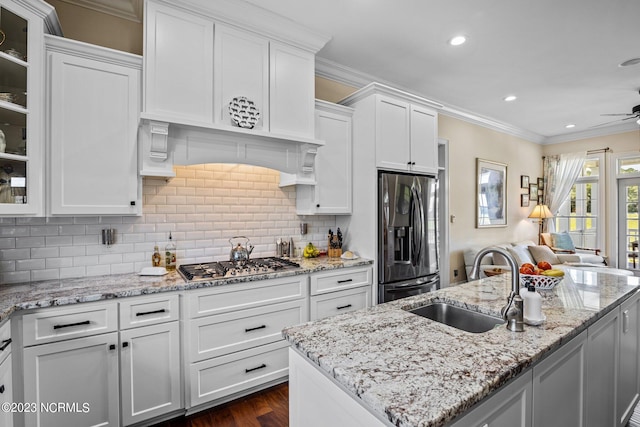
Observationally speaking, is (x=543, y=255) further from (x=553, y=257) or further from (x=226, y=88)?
(x=226, y=88)

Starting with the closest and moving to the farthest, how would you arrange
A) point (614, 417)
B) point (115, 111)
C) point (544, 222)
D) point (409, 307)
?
point (409, 307), point (614, 417), point (115, 111), point (544, 222)

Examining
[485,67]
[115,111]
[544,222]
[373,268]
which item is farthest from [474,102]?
[115,111]

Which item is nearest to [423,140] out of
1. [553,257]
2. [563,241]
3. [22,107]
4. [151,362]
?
[151,362]

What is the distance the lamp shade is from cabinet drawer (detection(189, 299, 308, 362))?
5743 millimetres

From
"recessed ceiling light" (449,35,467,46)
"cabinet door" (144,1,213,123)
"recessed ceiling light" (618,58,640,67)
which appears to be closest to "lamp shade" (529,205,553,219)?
"recessed ceiling light" (618,58,640,67)

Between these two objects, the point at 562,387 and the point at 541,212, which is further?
the point at 541,212

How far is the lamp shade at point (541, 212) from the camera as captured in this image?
611 cm

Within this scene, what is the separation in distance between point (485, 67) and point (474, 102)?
1.18 meters

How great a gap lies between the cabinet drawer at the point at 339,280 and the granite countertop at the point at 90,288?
25cm

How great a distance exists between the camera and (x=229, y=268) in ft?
7.89

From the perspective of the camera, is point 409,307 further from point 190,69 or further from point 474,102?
point 474,102

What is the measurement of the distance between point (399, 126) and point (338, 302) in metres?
1.83

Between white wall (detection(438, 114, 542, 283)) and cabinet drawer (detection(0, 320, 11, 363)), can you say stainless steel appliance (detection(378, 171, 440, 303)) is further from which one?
cabinet drawer (detection(0, 320, 11, 363))

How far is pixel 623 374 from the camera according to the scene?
1806 millimetres
